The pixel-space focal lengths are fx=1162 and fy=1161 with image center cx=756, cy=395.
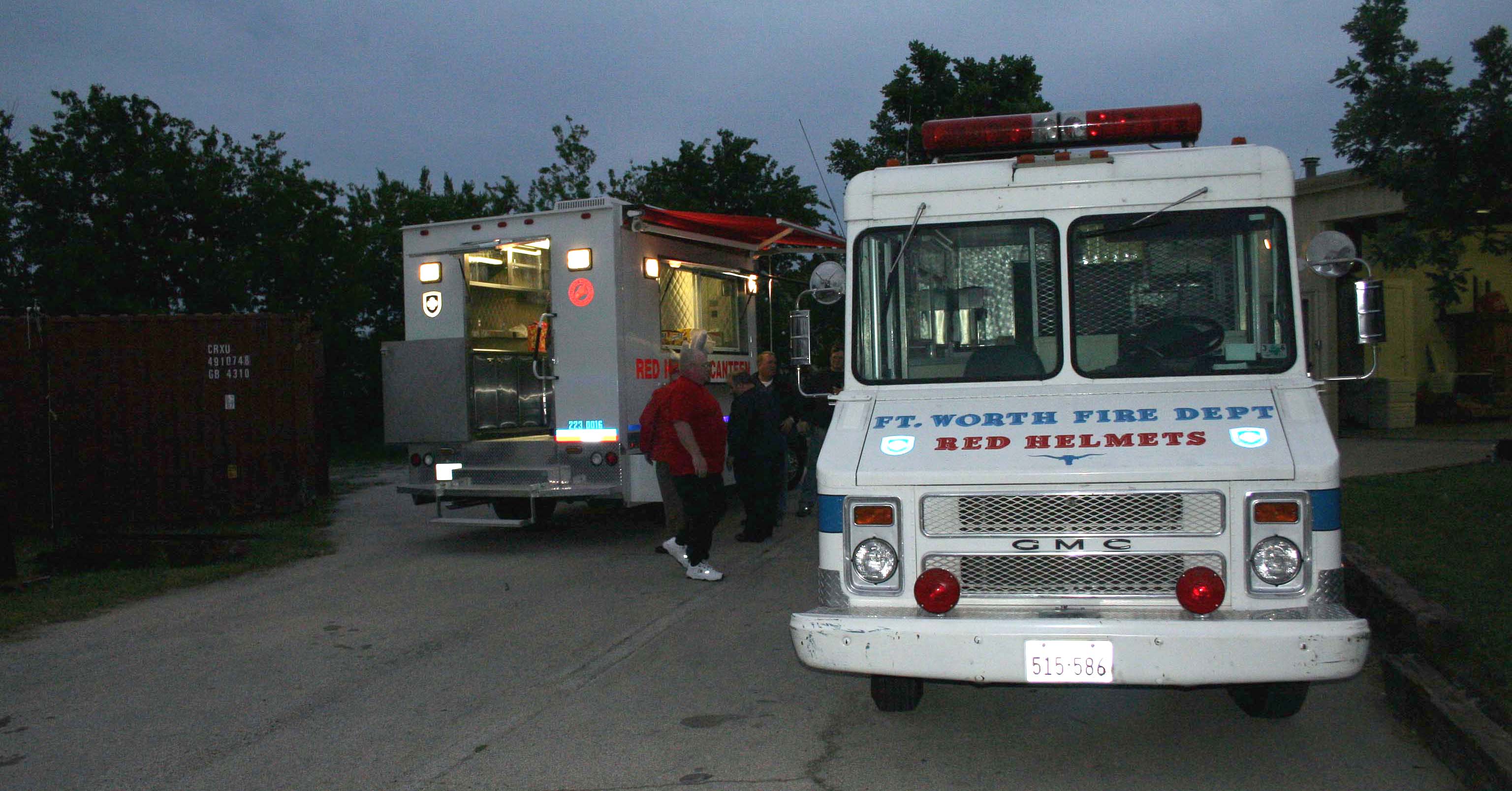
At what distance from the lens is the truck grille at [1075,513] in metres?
4.45

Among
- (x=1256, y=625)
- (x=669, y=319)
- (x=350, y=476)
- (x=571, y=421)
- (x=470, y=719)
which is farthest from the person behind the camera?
(x=350, y=476)

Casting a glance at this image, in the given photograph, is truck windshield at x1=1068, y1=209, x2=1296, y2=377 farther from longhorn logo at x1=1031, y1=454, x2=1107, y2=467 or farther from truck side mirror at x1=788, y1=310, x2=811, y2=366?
truck side mirror at x1=788, y1=310, x2=811, y2=366

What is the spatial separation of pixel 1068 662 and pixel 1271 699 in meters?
1.38

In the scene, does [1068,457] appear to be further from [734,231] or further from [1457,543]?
[734,231]

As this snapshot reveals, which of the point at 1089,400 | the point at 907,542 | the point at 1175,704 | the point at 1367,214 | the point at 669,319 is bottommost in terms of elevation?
the point at 1175,704

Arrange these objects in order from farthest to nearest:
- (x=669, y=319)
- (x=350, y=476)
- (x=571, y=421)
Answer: (x=350, y=476)
(x=669, y=319)
(x=571, y=421)

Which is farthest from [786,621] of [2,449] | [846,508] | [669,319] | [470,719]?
[2,449]

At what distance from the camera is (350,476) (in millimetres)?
19891

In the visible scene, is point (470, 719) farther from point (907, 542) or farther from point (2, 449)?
point (2, 449)

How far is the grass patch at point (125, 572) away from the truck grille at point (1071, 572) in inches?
253

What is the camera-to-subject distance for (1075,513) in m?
4.54

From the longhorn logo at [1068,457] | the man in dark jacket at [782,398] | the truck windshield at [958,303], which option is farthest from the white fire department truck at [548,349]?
the longhorn logo at [1068,457]

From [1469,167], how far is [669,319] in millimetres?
6758

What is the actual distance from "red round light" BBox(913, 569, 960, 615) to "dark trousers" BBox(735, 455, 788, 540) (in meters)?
6.03
